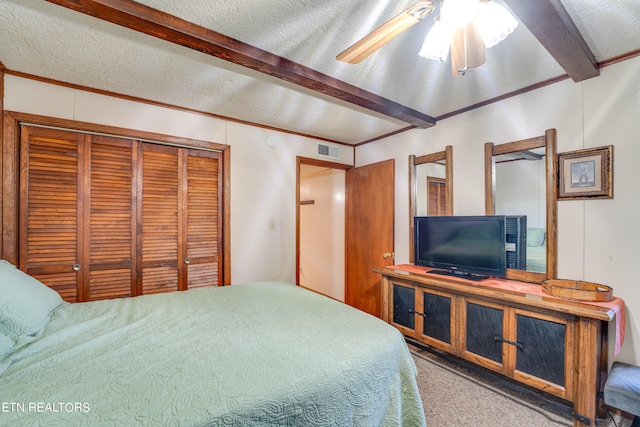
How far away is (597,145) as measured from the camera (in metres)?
1.95

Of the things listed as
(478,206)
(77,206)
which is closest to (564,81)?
(478,206)

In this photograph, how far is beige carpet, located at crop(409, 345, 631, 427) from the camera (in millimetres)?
1757

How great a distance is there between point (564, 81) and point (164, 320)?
3.23 metres

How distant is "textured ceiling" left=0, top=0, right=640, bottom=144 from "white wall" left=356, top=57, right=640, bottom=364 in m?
0.17

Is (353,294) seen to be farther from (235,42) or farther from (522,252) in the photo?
(235,42)

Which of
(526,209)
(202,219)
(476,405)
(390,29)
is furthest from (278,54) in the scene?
(476,405)

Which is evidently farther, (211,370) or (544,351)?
(544,351)

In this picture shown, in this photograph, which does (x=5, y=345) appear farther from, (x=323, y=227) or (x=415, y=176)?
(x=323, y=227)

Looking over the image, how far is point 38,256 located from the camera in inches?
85.0

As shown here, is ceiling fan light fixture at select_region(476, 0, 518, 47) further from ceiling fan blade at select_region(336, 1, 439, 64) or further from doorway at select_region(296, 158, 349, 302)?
doorway at select_region(296, 158, 349, 302)

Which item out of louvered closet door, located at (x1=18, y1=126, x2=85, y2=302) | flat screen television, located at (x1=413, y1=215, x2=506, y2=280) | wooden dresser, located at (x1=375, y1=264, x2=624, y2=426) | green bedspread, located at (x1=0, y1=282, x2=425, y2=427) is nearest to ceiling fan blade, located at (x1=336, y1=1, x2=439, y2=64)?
green bedspread, located at (x1=0, y1=282, x2=425, y2=427)

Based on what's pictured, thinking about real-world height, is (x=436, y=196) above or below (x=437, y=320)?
above

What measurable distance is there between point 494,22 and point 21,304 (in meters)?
2.59

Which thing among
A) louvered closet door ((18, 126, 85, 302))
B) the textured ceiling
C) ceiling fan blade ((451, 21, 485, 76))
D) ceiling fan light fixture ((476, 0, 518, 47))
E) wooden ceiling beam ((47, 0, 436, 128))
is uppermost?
the textured ceiling
